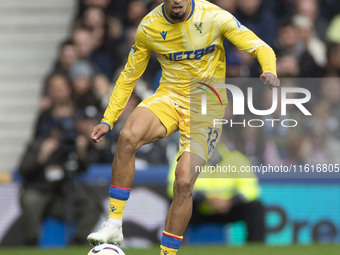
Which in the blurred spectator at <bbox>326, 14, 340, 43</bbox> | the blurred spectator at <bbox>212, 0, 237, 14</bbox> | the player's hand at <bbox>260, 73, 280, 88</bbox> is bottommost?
the blurred spectator at <bbox>326, 14, 340, 43</bbox>

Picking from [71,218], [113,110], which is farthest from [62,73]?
[113,110]

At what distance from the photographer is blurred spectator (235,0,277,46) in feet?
38.1

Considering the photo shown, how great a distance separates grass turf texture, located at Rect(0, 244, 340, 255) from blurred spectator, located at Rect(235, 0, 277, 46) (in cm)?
300

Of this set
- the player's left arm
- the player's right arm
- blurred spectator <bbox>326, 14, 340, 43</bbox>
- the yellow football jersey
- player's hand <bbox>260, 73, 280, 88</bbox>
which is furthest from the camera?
blurred spectator <bbox>326, 14, 340, 43</bbox>

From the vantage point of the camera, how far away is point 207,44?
7.41m

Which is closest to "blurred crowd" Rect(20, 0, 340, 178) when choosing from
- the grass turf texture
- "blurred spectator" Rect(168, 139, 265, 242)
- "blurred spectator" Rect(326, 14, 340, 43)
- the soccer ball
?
"blurred spectator" Rect(326, 14, 340, 43)

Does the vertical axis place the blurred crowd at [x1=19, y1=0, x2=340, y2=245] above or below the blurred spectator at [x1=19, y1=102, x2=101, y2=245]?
above

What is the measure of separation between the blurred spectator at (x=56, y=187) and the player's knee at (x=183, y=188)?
10.4 feet

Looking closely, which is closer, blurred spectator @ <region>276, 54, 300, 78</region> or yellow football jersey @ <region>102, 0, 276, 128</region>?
yellow football jersey @ <region>102, 0, 276, 128</region>

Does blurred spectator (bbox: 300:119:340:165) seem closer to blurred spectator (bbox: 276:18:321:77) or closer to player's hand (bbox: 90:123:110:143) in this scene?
blurred spectator (bbox: 276:18:321:77)

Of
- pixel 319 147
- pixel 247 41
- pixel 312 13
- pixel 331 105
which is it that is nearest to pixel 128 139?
pixel 247 41

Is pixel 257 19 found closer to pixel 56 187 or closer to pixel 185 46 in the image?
pixel 56 187

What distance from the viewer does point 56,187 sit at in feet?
34.5

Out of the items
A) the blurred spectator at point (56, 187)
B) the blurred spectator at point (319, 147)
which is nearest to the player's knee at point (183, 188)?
the blurred spectator at point (56, 187)
